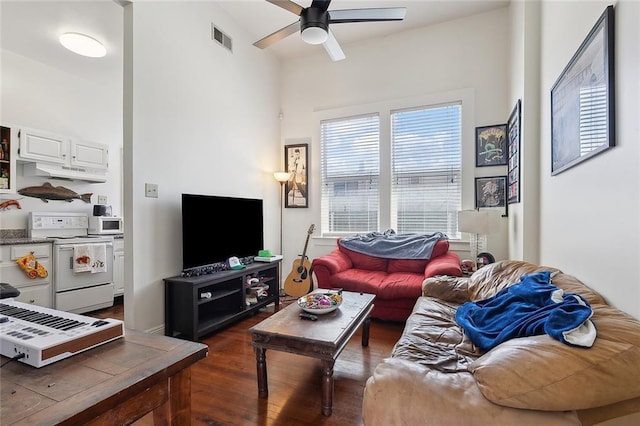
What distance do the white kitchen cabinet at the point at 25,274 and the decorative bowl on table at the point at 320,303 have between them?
2.92 m

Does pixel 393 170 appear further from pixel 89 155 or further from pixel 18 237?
pixel 18 237

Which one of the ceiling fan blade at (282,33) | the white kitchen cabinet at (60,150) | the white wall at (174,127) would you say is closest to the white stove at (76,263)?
the white kitchen cabinet at (60,150)

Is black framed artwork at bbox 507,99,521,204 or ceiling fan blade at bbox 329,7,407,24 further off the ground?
ceiling fan blade at bbox 329,7,407,24

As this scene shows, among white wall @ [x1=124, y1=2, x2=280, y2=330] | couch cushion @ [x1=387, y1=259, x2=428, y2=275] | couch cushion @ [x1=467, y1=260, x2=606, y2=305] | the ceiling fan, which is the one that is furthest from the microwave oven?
couch cushion @ [x1=467, y1=260, x2=606, y2=305]

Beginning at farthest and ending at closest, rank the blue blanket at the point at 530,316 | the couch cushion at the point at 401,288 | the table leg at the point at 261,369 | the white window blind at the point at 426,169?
the white window blind at the point at 426,169 → the couch cushion at the point at 401,288 → the table leg at the point at 261,369 → the blue blanket at the point at 530,316

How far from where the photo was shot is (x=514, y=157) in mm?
3051

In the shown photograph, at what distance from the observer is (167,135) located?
286cm

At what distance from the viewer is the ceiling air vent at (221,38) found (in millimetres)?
3436

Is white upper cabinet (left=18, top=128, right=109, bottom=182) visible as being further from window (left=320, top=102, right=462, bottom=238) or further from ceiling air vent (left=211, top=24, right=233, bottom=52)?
window (left=320, top=102, right=462, bottom=238)

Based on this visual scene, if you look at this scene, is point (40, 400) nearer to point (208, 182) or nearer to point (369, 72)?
point (208, 182)

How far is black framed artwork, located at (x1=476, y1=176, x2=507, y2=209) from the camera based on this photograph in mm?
3504

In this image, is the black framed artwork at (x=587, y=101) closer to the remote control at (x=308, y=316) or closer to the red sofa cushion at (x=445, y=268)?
the red sofa cushion at (x=445, y=268)

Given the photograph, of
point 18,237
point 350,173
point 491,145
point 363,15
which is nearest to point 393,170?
point 350,173

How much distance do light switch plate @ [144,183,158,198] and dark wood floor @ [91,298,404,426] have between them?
1394mm
